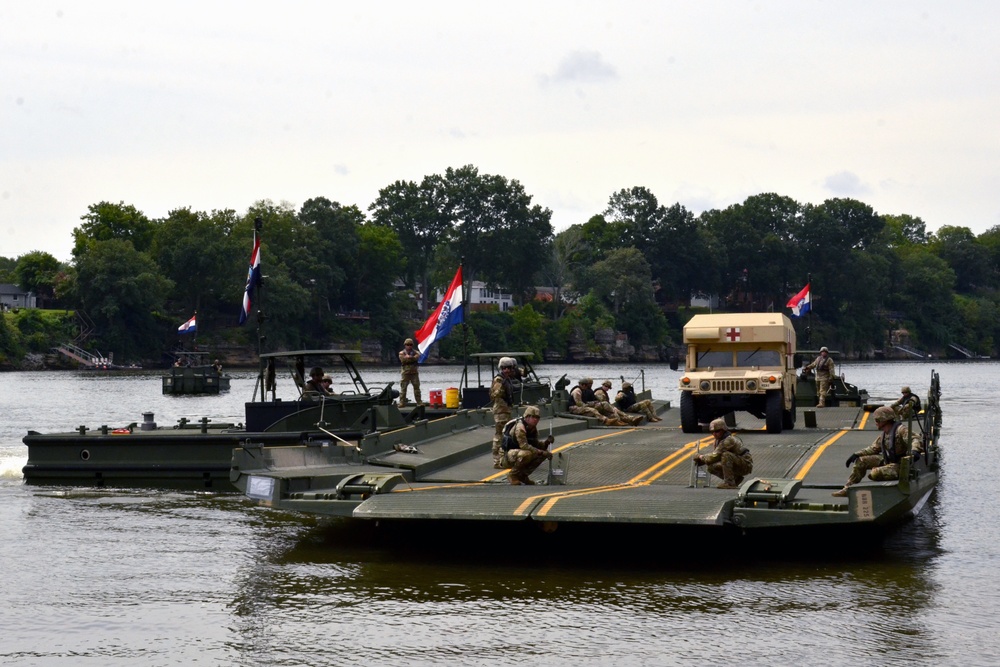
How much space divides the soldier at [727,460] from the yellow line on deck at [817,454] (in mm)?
1250

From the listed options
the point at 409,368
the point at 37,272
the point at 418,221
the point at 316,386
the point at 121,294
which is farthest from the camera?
the point at 418,221

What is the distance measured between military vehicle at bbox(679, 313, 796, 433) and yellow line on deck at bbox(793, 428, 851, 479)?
3.08ft

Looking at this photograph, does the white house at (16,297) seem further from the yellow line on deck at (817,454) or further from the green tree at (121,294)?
the yellow line on deck at (817,454)

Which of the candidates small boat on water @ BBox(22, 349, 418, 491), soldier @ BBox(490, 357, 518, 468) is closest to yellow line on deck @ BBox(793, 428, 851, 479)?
soldier @ BBox(490, 357, 518, 468)

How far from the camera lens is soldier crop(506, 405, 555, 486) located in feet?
50.4

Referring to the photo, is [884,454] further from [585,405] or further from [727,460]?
[585,405]

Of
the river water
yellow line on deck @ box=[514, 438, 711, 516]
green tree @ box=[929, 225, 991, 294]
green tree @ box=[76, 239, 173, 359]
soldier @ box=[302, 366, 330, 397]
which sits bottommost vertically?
the river water

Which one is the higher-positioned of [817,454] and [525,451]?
[525,451]

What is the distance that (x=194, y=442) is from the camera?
21.3 metres

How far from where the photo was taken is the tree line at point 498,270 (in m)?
105

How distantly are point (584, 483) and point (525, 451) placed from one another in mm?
1047

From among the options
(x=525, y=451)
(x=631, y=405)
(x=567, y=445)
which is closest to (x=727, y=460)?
(x=525, y=451)

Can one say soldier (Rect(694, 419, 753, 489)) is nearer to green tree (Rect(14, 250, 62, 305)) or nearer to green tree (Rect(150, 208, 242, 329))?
green tree (Rect(150, 208, 242, 329))

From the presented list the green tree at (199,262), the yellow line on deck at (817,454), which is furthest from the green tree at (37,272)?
the yellow line on deck at (817,454)
